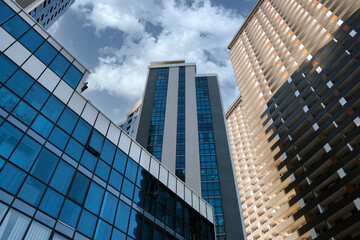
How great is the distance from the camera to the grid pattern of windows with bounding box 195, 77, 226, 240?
2045 inches

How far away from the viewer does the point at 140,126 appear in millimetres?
72375

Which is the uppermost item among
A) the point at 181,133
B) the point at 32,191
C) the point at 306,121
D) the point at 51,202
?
the point at 181,133

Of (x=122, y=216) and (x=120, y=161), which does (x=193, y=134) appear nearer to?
(x=120, y=161)

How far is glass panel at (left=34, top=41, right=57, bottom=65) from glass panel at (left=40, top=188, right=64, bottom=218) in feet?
36.0

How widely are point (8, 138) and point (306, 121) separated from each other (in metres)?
57.6

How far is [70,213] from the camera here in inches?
746

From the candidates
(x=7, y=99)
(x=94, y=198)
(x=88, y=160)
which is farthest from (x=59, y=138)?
(x=94, y=198)

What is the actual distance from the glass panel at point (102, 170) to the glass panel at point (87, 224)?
3525 mm

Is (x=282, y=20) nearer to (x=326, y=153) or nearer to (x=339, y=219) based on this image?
(x=326, y=153)

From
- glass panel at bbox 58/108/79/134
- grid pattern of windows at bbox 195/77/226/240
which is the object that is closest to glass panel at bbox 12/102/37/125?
glass panel at bbox 58/108/79/134

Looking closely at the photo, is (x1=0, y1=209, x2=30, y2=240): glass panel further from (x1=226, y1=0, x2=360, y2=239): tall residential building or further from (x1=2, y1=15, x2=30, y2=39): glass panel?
(x1=226, y1=0, x2=360, y2=239): tall residential building

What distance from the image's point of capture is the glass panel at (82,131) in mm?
23016

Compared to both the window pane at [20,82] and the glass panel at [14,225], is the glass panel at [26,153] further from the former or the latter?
the window pane at [20,82]

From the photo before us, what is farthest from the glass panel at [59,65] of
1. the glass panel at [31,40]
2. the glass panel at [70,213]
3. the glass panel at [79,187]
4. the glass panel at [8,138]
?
the glass panel at [70,213]
